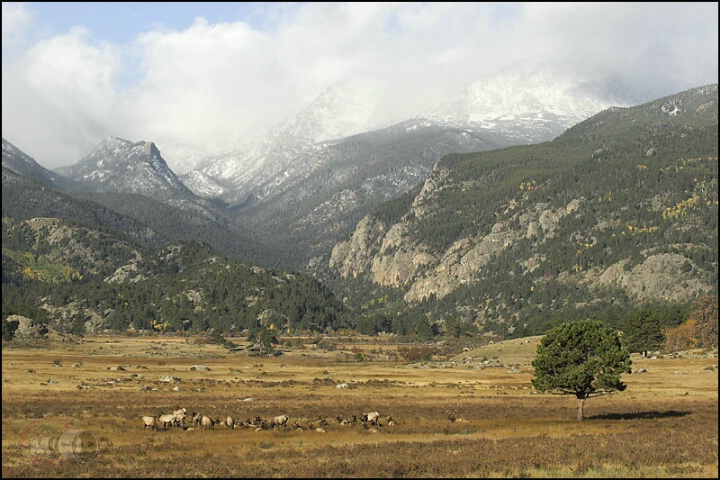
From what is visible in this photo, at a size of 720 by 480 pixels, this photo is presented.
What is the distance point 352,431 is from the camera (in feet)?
213

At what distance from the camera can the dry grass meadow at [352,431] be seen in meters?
43.3

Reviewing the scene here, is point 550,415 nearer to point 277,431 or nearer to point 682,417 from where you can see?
point 682,417

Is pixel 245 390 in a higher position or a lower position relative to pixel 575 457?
lower

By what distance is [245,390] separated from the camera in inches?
4281

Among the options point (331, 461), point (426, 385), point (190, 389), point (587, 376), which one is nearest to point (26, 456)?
point (331, 461)

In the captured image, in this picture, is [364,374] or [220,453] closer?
[220,453]

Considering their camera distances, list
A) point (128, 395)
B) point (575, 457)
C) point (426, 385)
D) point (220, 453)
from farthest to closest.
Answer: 1. point (426, 385)
2. point (128, 395)
3. point (220, 453)
4. point (575, 457)

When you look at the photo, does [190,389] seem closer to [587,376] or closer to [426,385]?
[426,385]

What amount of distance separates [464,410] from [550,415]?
1020cm

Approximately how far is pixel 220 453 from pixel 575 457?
2481 centimetres

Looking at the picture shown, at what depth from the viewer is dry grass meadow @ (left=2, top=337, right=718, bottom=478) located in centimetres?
4328

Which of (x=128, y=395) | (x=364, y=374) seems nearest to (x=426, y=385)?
(x=364, y=374)

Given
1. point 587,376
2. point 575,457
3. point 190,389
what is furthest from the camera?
point 190,389

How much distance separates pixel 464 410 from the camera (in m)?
85.1
